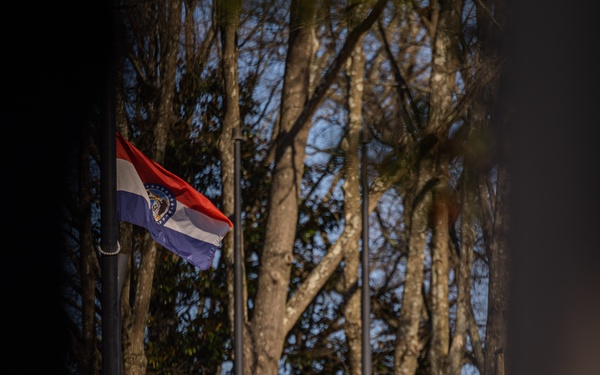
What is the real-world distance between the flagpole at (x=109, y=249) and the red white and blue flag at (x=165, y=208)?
3528mm

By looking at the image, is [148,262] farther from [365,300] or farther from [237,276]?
[365,300]

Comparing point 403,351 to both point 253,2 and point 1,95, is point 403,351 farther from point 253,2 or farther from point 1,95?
point 1,95

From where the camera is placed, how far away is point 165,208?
39.5 ft

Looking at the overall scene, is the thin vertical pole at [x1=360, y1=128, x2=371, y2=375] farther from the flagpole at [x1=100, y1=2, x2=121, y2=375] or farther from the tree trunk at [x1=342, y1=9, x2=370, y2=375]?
the flagpole at [x1=100, y1=2, x2=121, y2=375]

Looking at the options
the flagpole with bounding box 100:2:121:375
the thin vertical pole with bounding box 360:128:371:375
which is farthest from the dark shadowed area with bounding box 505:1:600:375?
the thin vertical pole with bounding box 360:128:371:375

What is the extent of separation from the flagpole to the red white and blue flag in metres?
3.53

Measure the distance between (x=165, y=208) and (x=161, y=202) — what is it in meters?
0.12

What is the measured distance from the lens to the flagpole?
680 centimetres

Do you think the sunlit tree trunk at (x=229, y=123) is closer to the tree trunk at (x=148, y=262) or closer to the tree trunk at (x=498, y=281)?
the tree trunk at (x=148, y=262)

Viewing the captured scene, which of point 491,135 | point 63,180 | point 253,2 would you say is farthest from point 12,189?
point 253,2

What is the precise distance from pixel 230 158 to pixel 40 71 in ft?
46.0

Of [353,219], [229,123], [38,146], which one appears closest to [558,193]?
[38,146]

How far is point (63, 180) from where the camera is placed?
1.98 meters

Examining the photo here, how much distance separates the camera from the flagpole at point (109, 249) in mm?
6801
